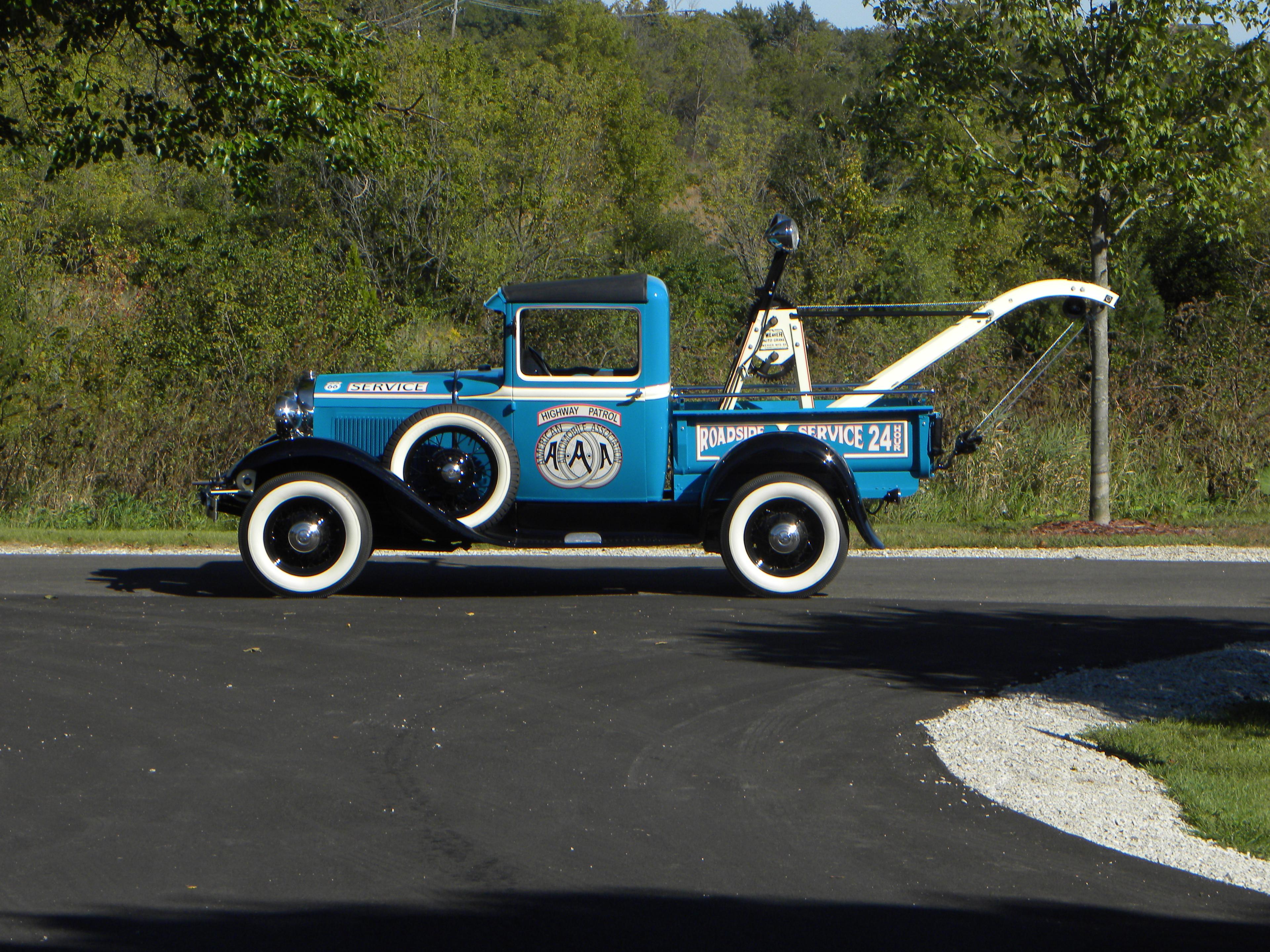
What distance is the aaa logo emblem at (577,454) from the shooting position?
983 cm

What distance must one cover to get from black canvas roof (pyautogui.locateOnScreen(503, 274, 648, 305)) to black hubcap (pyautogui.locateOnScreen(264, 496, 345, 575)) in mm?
2165

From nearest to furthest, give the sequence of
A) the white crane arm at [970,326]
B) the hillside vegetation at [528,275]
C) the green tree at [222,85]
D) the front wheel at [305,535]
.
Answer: the front wheel at [305,535], the white crane arm at [970,326], the green tree at [222,85], the hillside vegetation at [528,275]

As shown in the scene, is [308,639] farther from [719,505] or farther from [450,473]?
[719,505]

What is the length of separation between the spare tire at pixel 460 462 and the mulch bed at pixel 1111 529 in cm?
664

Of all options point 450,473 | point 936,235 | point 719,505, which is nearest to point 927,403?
point 719,505

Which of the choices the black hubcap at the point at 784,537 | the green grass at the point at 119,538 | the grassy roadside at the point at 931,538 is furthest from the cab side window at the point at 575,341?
the green grass at the point at 119,538

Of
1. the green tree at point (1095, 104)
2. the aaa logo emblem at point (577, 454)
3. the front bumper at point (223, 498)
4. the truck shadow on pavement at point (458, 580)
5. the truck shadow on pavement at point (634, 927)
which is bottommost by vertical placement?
the truck shadow on pavement at point (634, 927)

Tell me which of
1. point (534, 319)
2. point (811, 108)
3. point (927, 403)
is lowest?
point (927, 403)

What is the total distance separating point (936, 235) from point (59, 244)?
20984mm

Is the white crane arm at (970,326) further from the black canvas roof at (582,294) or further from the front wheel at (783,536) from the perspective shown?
the black canvas roof at (582,294)

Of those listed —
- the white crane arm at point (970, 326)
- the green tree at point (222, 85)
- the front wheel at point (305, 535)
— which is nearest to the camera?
the front wheel at point (305, 535)

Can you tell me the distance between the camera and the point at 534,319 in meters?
10.1

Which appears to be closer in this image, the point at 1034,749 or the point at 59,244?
the point at 1034,749

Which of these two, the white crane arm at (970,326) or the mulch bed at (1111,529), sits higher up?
the white crane arm at (970,326)
